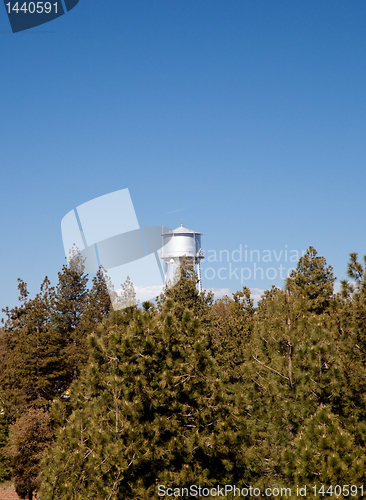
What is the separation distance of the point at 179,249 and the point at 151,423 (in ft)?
121

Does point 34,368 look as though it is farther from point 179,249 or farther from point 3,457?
point 179,249

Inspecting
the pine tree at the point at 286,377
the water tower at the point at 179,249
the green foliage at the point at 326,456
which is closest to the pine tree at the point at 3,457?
the pine tree at the point at 286,377

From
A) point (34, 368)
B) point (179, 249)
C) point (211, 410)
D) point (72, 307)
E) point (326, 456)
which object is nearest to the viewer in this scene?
point (326, 456)

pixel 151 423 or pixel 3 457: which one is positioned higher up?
pixel 151 423

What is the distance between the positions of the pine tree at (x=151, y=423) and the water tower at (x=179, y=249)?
35027 mm

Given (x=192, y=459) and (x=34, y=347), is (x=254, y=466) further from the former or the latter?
(x=34, y=347)

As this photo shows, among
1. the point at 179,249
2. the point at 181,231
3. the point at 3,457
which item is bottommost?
the point at 3,457

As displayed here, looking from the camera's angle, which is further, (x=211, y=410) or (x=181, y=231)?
(x=181, y=231)

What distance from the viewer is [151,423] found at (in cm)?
1118

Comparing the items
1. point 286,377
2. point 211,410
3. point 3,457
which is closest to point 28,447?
point 3,457

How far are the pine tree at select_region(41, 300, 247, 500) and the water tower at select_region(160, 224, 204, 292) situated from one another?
35.0 meters

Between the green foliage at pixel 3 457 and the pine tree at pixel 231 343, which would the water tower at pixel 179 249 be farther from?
the green foliage at pixel 3 457

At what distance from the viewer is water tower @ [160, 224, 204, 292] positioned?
47469 mm

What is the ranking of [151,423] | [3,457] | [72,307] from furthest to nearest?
[72,307], [3,457], [151,423]
